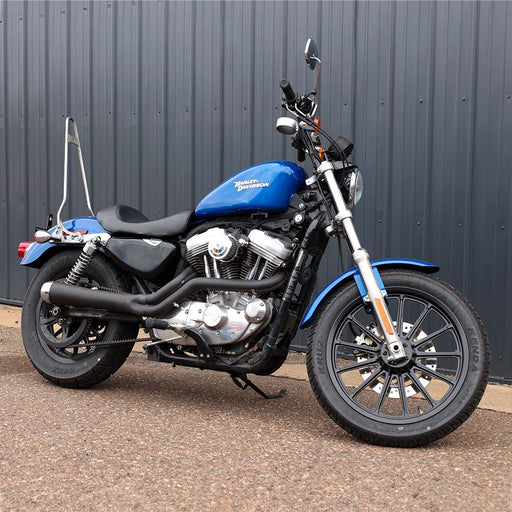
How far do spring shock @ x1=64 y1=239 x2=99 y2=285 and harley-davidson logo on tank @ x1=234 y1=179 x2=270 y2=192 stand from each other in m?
0.90

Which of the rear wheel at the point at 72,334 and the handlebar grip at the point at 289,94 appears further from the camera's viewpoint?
the rear wheel at the point at 72,334

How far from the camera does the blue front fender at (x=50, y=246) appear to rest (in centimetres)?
372

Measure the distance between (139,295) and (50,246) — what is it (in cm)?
74

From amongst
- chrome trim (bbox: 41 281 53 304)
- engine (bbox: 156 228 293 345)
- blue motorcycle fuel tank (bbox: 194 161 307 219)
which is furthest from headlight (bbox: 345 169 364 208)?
chrome trim (bbox: 41 281 53 304)

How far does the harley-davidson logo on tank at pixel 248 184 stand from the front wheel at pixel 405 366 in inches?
24.8

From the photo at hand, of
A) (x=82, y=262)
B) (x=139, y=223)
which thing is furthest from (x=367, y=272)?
(x=82, y=262)

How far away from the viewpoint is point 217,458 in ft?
8.57

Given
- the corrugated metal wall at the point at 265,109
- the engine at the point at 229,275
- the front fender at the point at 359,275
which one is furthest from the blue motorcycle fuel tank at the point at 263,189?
the corrugated metal wall at the point at 265,109

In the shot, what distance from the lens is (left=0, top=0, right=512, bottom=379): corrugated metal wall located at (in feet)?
13.3

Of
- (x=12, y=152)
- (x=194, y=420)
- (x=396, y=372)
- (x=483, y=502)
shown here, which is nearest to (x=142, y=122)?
(x=12, y=152)

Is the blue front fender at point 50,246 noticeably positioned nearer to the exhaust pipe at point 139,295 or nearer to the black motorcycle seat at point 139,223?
the black motorcycle seat at point 139,223

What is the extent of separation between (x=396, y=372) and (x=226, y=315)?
86 cm

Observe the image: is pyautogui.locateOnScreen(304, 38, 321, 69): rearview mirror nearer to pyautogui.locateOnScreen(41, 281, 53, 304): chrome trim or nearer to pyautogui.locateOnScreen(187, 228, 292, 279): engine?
pyautogui.locateOnScreen(187, 228, 292, 279): engine

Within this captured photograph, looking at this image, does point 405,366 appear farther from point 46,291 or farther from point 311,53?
point 46,291
